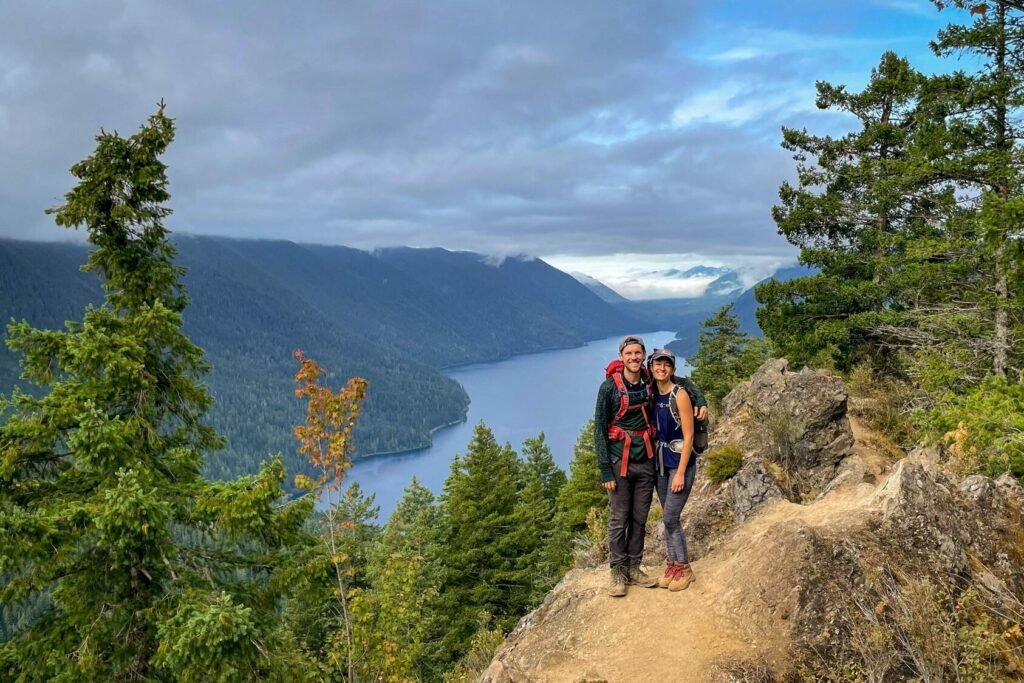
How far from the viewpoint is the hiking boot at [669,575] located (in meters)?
7.30

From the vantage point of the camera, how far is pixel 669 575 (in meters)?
7.35

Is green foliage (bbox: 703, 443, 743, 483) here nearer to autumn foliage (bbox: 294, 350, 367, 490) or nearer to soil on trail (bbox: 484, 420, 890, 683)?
soil on trail (bbox: 484, 420, 890, 683)

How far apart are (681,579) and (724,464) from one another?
470 cm

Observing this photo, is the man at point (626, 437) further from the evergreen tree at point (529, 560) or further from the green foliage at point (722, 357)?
the green foliage at point (722, 357)

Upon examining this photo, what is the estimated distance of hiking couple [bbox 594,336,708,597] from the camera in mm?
6637

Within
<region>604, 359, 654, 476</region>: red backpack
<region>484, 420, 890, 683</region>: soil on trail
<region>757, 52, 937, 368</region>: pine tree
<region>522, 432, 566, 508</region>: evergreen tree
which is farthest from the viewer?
<region>522, 432, 566, 508</region>: evergreen tree

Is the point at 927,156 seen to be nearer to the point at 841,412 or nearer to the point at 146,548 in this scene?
the point at 841,412

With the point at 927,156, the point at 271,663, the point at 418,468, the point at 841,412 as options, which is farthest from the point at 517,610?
the point at 418,468

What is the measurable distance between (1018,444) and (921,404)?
6.74 m

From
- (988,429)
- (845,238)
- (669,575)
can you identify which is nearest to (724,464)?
(988,429)

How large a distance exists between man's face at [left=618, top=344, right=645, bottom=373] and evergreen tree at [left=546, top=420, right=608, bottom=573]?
1959 centimetres

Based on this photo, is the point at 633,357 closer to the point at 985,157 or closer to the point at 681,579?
the point at 681,579

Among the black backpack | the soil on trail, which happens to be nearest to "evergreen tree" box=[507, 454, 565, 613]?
the soil on trail

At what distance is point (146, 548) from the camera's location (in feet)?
24.6
